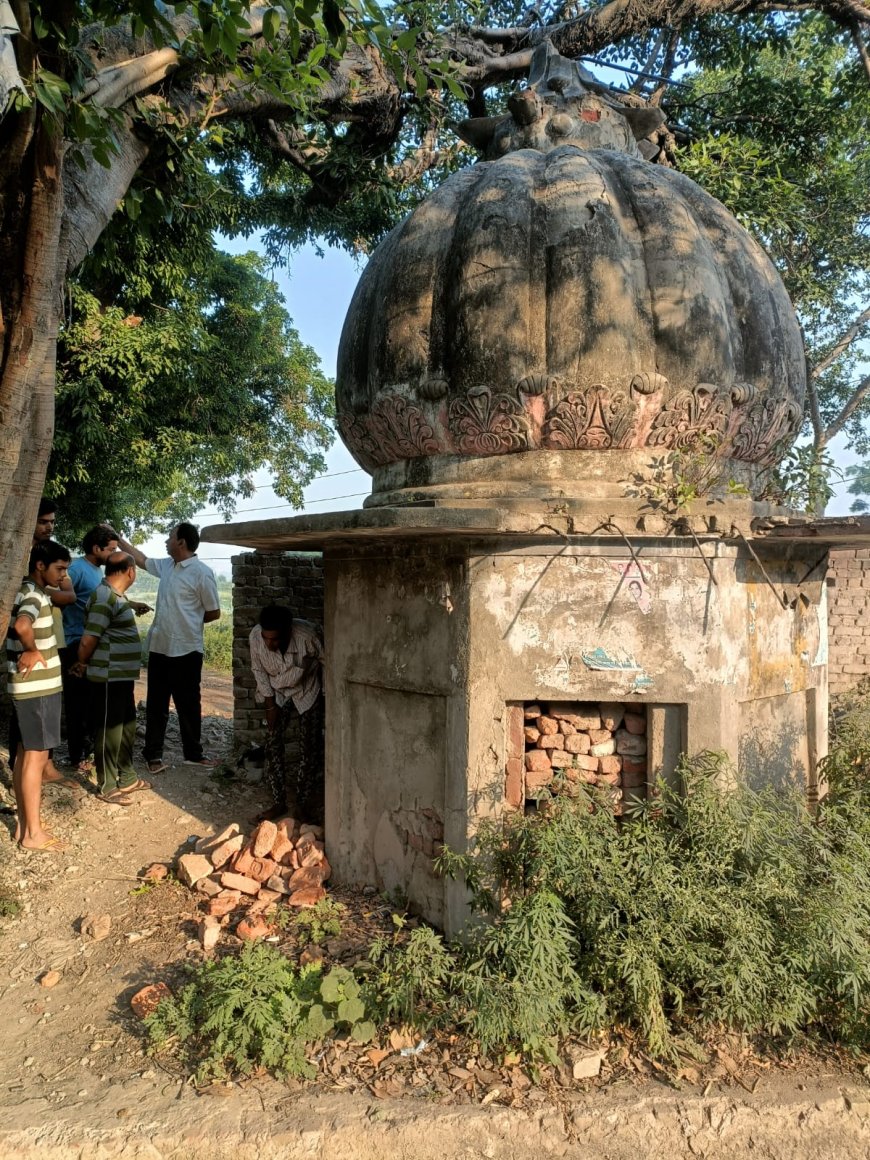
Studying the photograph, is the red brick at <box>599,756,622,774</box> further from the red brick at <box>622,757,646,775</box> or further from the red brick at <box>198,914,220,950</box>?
the red brick at <box>198,914,220,950</box>

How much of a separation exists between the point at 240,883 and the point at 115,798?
5.45ft

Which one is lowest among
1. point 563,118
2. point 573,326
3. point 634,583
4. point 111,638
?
point 111,638

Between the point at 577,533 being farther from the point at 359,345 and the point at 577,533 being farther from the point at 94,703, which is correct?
the point at 94,703

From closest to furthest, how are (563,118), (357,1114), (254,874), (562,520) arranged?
(357,1114), (562,520), (254,874), (563,118)

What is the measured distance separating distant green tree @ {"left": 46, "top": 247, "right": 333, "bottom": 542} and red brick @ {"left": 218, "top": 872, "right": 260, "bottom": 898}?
4280 mm

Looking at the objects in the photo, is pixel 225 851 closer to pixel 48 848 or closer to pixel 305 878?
A: pixel 305 878

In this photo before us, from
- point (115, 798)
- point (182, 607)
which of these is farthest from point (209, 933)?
point (182, 607)

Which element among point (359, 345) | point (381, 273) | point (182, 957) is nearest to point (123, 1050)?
point (182, 957)

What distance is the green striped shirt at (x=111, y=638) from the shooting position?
6.00 m

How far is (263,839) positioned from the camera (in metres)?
5.16

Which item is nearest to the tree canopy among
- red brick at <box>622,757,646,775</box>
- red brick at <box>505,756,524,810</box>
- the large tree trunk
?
the large tree trunk

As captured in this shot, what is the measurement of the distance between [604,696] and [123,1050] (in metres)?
2.70

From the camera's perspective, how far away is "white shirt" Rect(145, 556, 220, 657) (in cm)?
672

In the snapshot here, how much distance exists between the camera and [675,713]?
420 cm
